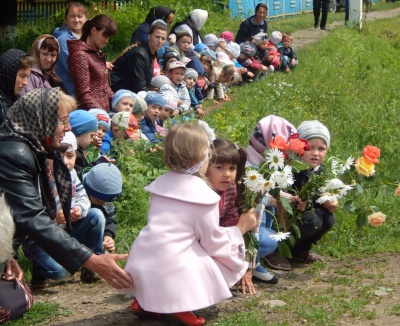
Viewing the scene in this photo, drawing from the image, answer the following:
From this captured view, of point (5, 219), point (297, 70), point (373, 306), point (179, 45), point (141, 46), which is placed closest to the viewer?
point (5, 219)

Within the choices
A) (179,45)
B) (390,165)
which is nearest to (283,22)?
(179,45)

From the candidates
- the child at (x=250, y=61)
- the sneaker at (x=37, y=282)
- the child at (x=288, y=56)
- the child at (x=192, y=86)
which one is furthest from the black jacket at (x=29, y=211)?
the child at (x=288, y=56)

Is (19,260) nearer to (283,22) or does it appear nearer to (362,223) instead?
(362,223)

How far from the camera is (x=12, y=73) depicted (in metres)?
6.97

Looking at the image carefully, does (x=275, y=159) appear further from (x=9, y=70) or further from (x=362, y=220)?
(x=9, y=70)

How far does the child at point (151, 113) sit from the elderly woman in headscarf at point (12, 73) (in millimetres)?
2203

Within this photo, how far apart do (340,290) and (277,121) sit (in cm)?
134

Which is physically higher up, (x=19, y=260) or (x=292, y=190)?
(x=292, y=190)

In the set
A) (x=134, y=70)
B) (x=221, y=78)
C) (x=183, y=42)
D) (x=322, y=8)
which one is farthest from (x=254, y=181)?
(x=322, y=8)

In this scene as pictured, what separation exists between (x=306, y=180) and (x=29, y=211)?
8.41 ft

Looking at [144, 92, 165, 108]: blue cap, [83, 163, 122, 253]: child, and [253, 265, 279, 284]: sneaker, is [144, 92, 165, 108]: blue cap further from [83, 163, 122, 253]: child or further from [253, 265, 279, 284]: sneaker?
[253, 265, 279, 284]: sneaker

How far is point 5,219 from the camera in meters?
4.64

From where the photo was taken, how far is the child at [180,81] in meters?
10.9

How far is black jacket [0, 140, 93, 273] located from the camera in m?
4.67
